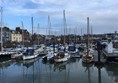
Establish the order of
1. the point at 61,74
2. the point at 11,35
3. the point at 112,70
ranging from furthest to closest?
1. the point at 11,35
2. the point at 112,70
3. the point at 61,74

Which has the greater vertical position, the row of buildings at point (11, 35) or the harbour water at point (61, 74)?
the row of buildings at point (11, 35)

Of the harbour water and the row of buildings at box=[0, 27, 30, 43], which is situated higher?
the row of buildings at box=[0, 27, 30, 43]

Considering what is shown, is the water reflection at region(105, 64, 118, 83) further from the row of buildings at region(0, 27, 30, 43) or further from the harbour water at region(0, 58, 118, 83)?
the row of buildings at region(0, 27, 30, 43)

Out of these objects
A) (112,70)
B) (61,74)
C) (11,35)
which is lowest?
(61,74)

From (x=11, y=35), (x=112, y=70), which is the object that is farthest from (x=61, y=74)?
(x=11, y=35)

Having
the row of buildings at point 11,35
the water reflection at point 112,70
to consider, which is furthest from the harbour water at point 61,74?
the row of buildings at point 11,35

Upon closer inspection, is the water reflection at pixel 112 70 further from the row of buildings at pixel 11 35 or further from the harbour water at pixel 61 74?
the row of buildings at pixel 11 35

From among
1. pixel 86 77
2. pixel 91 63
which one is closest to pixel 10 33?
pixel 91 63

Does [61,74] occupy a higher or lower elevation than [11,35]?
Answer: lower

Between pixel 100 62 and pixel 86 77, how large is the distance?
1380cm

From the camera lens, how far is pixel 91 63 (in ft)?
181

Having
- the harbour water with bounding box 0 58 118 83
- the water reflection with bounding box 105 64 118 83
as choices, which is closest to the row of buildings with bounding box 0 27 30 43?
the harbour water with bounding box 0 58 118 83

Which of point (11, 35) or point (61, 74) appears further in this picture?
point (11, 35)

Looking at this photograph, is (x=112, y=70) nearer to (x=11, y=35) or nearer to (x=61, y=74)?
(x=61, y=74)
